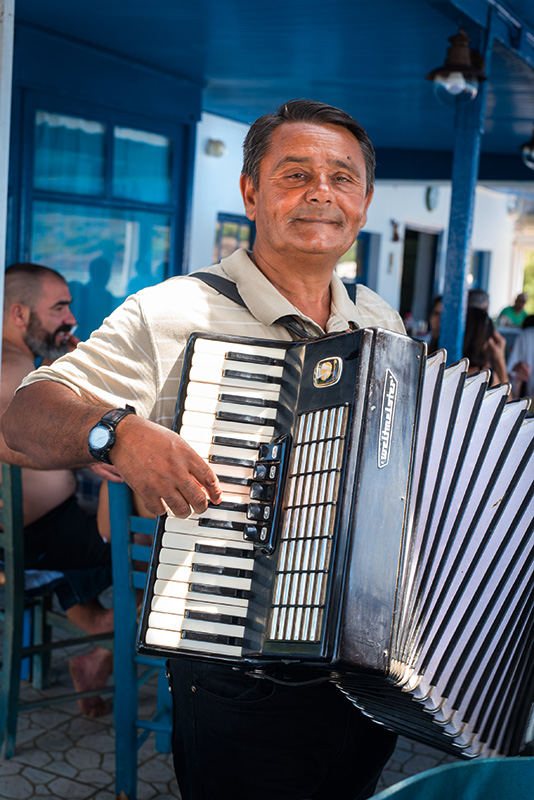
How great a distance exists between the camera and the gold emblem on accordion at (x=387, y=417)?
3.96 feet

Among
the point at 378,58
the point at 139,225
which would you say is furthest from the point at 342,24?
the point at 139,225

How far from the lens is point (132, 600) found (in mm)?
2252

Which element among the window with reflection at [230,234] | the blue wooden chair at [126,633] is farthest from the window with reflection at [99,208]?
the blue wooden chair at [126,633]

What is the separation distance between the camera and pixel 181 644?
1244mm

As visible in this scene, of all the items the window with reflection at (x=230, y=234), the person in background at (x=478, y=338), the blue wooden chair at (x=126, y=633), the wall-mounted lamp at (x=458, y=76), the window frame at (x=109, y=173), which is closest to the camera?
the blue wooden chair at (x=126, y=633)

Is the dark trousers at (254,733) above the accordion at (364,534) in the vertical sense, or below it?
below

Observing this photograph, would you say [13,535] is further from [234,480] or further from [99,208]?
[99,208]

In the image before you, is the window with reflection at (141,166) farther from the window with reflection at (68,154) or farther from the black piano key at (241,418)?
the black piano key at (241,418)

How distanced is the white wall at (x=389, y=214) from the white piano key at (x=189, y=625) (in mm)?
5525

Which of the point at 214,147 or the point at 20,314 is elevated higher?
the point at 214,147

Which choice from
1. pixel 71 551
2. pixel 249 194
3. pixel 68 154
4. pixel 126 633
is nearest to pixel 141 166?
pixel 68 154

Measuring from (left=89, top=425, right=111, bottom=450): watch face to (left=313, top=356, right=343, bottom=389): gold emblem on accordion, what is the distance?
321 mm

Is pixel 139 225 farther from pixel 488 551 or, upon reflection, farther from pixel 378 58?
pixel 488 551

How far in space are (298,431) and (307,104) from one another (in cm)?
62
